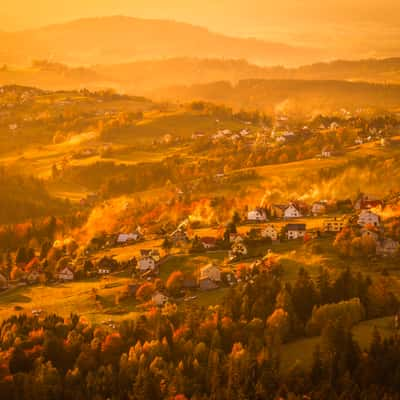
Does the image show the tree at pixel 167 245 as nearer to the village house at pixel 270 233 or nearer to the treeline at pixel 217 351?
the village house at pixel 270 233

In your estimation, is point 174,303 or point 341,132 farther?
point 341,132

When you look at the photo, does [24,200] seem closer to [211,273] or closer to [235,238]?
[235,238]

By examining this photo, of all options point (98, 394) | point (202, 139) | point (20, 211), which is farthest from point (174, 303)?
point (202, 139)

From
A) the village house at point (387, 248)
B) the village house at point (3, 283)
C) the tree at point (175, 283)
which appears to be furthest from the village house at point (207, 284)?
the village house at point (3, 283)

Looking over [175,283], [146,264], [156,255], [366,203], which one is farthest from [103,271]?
[366,203]

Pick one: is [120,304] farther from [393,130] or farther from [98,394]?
[393,130]

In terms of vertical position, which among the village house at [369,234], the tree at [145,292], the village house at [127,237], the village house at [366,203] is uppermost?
the village house at [369,234]
